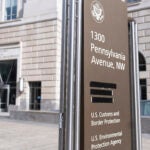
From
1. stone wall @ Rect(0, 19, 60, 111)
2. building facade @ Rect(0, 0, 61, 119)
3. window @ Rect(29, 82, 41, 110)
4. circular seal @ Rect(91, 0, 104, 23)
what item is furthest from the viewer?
window @ Rect(29, 82, 41, 110)

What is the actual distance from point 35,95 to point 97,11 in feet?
90.1

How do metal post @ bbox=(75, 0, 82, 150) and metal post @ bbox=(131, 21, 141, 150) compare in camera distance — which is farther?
metal post @ bbox=(131, 21, 141, 150)

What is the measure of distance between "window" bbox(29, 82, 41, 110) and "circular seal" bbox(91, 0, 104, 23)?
2686 centimetres

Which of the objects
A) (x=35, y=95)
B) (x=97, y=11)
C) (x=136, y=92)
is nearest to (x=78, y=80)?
(x=97, y=11)

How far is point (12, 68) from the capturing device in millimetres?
33156

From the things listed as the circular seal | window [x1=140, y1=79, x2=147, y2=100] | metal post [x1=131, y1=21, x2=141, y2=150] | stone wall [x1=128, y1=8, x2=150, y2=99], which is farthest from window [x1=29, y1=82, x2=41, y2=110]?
the circular seal

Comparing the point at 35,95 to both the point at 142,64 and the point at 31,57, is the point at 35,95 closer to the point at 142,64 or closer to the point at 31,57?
the point at 31,57

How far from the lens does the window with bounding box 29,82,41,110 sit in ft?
101

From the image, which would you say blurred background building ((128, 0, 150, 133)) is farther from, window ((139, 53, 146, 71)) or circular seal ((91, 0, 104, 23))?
circular seal ((91, 0, 104, 23))

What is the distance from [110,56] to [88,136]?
115 centimetres

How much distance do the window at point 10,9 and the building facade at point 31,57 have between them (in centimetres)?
10

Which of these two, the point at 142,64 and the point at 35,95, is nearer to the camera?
the point at 142,64

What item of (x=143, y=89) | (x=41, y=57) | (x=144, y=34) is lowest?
(x=143, y=89)

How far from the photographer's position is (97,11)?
4113 millimetres
